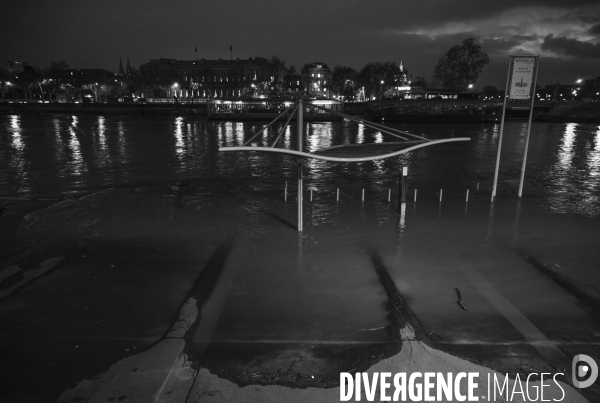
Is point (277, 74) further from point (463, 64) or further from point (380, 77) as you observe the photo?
point (463, 64)

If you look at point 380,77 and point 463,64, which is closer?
point 463,64

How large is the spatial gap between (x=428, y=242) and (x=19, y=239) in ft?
30.9

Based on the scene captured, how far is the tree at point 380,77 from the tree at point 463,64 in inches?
884

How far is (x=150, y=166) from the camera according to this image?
19344 millimetres

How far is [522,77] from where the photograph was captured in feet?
38.8

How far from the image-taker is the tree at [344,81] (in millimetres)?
128250

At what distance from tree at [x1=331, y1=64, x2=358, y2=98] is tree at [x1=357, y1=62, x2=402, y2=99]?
6916 mm

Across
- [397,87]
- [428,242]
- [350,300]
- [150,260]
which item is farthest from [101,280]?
[397,87]

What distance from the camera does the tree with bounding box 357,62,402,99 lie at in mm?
115812

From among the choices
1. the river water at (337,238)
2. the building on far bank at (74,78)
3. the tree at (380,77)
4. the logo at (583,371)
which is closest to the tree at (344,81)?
the tree at (380,77)

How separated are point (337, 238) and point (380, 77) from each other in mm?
116157

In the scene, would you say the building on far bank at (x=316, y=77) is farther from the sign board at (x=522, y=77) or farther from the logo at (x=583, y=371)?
the logo at (x=583, y=371)

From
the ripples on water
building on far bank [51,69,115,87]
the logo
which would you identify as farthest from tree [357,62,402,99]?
the logo

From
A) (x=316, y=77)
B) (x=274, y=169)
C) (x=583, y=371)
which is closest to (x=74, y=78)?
(x=316, y=77)
